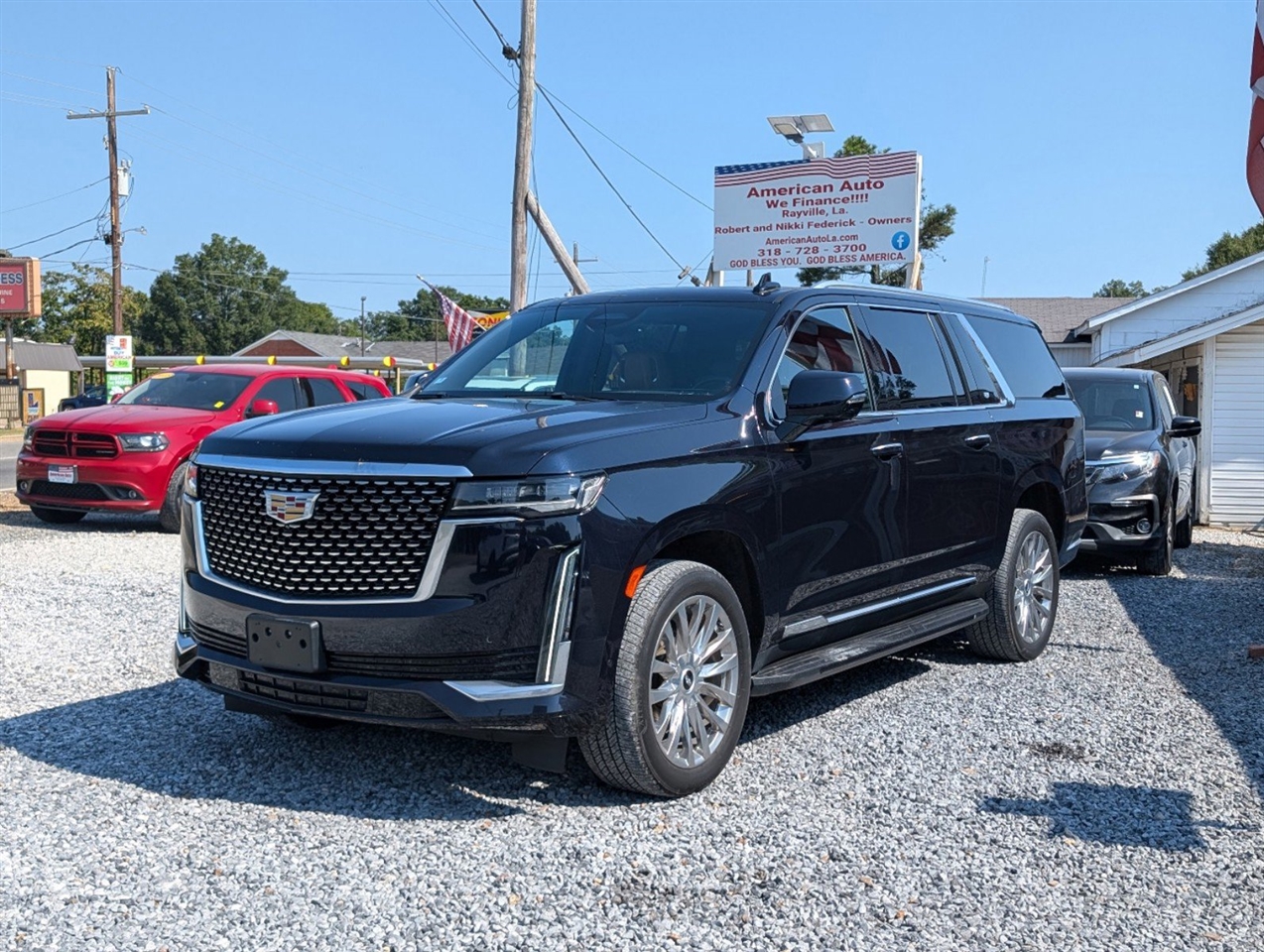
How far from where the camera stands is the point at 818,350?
230 inches

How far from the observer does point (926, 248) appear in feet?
160

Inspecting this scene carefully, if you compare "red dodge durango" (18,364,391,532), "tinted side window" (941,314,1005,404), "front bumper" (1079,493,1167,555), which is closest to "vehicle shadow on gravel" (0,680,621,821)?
"tinted side window" (941,314,1005,404)

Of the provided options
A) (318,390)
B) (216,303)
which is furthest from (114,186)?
(216,303)

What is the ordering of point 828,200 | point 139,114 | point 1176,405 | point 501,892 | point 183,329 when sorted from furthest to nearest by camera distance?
point 183,329, point 139,114, point 828,200, point 1176,405, point 501,892

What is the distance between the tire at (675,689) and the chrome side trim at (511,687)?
0.75 ft

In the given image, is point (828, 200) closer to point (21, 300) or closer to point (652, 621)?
point (652, 621)

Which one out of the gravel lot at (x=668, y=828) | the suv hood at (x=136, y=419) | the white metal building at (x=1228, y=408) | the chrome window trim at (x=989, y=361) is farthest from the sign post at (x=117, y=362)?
the chrome window trim at (x=989, y=361)

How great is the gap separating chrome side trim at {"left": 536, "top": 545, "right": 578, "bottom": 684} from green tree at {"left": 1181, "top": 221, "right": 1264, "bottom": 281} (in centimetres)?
6419

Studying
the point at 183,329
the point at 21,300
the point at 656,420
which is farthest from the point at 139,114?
the point at 183,329

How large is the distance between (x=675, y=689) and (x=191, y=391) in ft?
35.5

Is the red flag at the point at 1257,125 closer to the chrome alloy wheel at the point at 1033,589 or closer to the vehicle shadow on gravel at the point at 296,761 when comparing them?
the chrome alloy wheel at the point at 1033,589

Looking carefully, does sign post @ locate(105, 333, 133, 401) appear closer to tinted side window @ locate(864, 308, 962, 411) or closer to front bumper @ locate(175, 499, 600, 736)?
tinted side window @ locate(864, 308, 962, 411)

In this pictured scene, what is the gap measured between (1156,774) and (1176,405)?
60.1 feet

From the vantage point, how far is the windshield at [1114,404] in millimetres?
12367
